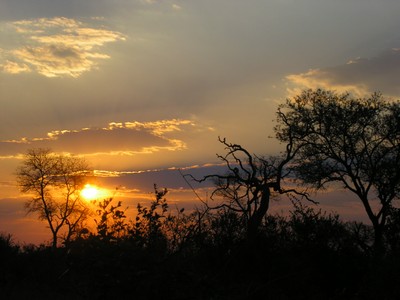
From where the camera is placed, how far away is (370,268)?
51.4 ft

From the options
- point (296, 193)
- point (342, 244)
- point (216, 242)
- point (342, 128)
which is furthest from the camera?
point (342, 128)

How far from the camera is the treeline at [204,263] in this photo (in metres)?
8.44

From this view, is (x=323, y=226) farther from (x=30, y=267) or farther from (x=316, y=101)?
(x=316, y=101)

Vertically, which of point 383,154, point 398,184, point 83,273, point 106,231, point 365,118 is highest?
point 365,118

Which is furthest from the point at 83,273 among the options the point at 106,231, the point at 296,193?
the point at 296,193

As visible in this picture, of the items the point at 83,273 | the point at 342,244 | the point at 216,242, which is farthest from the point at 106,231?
the point at 342,244

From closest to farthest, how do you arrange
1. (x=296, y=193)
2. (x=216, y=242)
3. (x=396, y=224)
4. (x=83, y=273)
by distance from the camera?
(x=83, y=273) < (x=216, y=242) < (x=296, y=193) < (x=396, y=224)

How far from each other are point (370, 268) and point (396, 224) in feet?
Answer: 52.8

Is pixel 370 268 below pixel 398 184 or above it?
below

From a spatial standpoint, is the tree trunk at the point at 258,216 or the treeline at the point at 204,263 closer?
the treeline at the point at 204,263

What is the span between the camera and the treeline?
844cm

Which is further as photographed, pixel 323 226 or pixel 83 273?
pixel 323 226

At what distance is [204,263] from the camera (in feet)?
45.6

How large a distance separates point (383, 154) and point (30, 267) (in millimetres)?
24358
